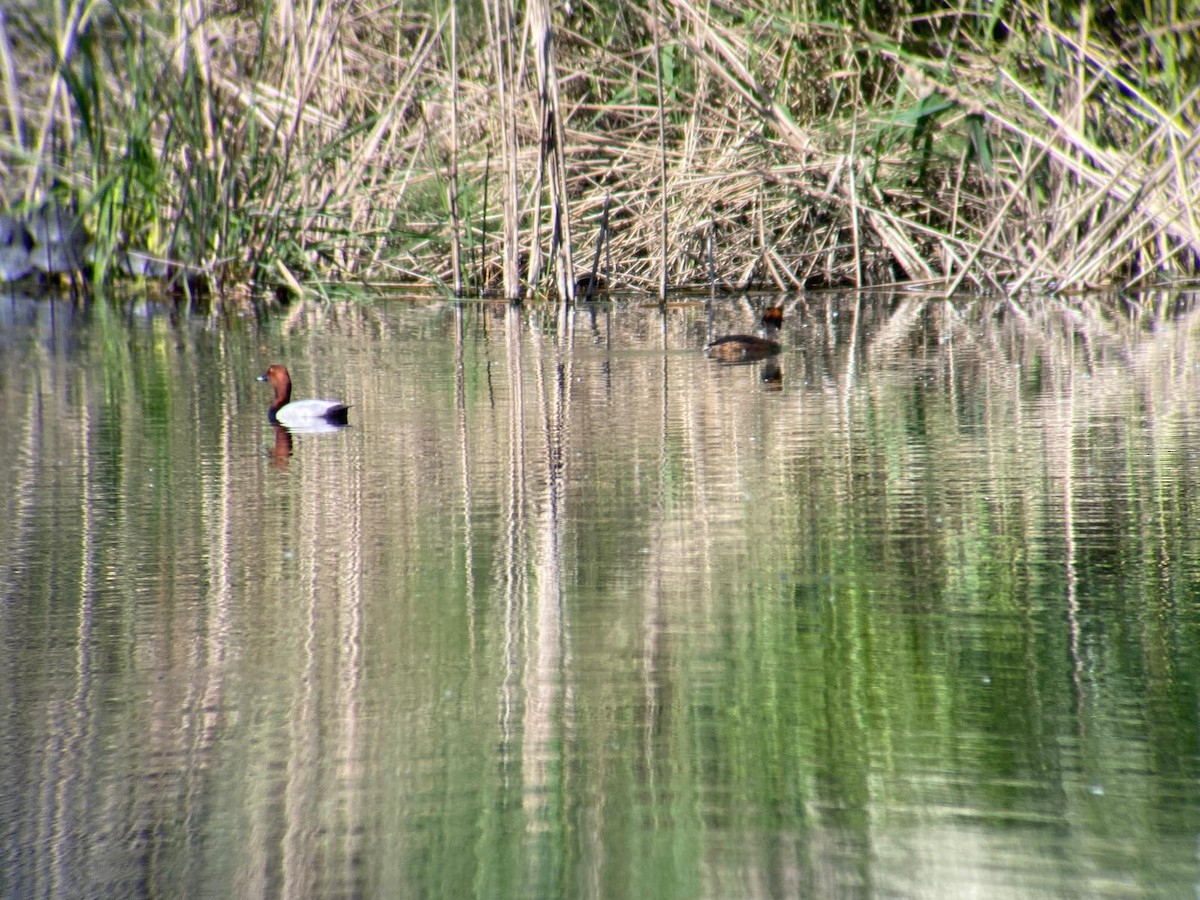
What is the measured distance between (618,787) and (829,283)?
10039 millimetres

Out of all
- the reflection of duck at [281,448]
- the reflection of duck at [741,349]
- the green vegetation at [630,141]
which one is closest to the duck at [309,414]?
the reflection of duck at [281,448]

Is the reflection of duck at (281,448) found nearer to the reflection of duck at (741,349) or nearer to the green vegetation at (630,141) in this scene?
the reflection of duck at (741,349)

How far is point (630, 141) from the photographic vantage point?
38.7 feet

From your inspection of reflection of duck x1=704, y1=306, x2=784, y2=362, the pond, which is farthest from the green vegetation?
the pond

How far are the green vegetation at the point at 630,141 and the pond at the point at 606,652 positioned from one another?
16.7ft

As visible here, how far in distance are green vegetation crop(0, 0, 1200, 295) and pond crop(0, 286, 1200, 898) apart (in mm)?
5090

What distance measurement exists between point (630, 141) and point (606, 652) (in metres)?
9.28

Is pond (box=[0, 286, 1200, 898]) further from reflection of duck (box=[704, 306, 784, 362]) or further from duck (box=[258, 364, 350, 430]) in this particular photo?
reflection of duck (box=[704, 306, 784, 362])

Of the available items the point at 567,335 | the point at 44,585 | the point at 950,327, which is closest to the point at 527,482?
the point at 44,585

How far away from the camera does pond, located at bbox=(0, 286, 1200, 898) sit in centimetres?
215

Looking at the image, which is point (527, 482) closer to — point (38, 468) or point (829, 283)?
point (38, 468)

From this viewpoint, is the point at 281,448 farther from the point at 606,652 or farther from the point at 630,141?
the point at 630,141

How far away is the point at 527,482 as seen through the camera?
14.7ft

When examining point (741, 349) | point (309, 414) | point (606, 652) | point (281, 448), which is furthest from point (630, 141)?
point (606, 652)
